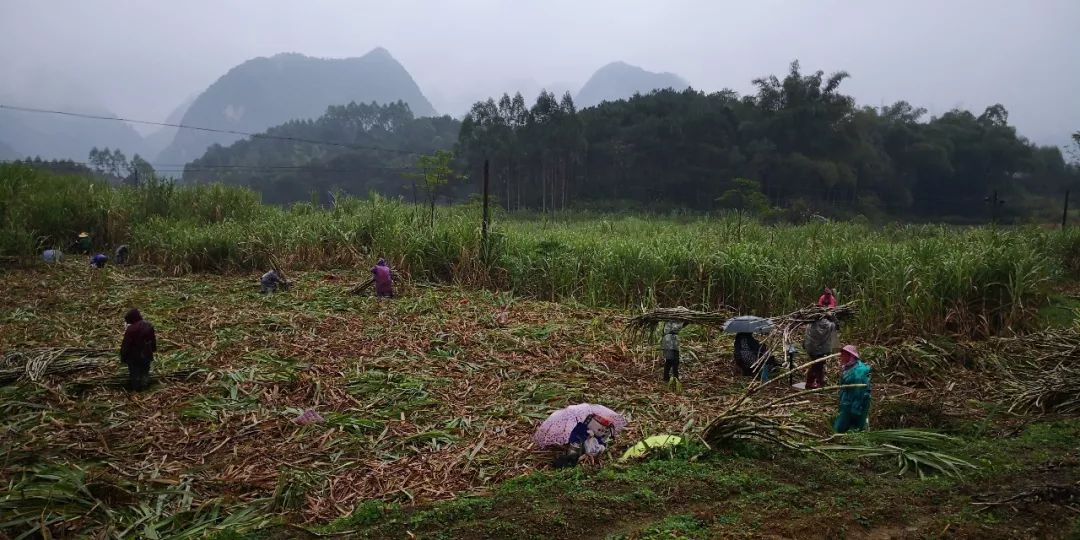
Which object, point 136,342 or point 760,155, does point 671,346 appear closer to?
point 136,342

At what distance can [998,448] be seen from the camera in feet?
12.5

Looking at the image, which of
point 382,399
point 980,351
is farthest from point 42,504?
point 980,351

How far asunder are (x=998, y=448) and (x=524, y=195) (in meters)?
40.0

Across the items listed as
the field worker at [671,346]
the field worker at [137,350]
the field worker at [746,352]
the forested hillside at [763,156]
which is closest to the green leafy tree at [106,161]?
the forested hillside at [763,156]

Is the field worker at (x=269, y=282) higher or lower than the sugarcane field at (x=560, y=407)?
higher

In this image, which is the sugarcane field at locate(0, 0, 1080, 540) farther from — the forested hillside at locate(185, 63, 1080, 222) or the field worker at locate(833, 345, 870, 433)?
the forested hillside at locate(185, 63, 1080, 222)

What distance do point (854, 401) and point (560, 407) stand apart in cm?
217

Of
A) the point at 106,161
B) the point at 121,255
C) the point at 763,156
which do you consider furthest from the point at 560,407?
the point at 106,161

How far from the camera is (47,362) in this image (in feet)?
16.6

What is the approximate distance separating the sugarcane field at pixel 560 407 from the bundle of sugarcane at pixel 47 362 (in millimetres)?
30

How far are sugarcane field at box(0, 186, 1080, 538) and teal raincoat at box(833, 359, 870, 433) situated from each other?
4 cm

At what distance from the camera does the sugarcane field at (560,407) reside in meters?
3.08

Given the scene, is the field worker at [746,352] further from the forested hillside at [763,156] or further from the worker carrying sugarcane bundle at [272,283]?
the forested hillside at [763,156]

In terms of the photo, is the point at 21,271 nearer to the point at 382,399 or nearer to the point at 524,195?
the point at 382,399
